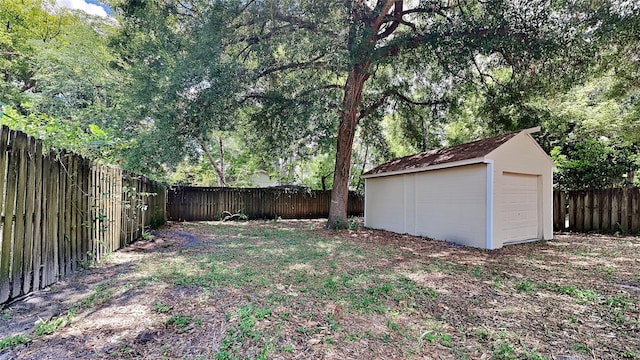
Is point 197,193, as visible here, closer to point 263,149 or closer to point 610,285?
point 263,149

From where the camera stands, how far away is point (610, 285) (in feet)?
12.1

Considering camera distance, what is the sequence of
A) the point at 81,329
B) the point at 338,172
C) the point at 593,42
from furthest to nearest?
the point at 338,172 < the point at 593,42 < the point at 81,329

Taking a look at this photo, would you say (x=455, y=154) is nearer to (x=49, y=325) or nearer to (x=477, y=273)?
(x=477, y=273)

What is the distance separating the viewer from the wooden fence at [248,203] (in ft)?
36.3

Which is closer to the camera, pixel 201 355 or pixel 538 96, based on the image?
pixel 201 355

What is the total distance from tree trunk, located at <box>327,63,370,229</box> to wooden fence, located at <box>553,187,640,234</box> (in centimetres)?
669

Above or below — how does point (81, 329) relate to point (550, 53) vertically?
below

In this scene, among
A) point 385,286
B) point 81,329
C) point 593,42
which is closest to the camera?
point 81,329

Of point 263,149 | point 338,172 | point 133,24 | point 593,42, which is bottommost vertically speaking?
point 338,172

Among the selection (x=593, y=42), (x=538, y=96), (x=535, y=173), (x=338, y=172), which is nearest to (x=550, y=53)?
(x=593, y=42)

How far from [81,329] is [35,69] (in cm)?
1585

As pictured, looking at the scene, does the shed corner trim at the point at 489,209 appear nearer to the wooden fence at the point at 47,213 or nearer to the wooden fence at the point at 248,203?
the wooden fence at the point at 47,213

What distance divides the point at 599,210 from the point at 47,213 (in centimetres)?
1214

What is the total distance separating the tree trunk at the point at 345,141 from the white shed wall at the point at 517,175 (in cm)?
397
